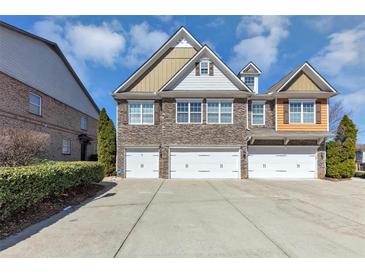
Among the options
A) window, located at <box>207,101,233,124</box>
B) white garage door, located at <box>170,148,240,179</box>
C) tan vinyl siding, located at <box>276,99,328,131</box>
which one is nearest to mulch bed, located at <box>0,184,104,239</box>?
white garage door, located at <box>170,148,240,179</box>

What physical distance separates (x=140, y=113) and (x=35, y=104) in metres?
7.44

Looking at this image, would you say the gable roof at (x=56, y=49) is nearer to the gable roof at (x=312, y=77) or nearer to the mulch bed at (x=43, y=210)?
the mulch bed at (x=43, y=210)

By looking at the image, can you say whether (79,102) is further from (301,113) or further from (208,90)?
(301,113)

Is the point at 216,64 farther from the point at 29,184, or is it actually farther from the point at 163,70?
the point at 29,184

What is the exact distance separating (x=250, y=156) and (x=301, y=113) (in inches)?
187

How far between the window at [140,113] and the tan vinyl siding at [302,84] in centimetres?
972

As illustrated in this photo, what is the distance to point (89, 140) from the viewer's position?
24.7 m

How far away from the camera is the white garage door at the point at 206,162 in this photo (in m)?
15.7

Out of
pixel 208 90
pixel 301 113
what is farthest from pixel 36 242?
pixel 301 113

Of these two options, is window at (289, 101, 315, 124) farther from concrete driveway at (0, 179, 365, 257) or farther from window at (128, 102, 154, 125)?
window at (128, 102, 154, 125)

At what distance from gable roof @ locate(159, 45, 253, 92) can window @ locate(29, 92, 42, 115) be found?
29.3ft

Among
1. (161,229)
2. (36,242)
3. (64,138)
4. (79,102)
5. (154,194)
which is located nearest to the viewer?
(36,242)

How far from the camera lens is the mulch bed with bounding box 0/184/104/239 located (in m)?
5.42

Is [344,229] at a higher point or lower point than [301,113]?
lower
